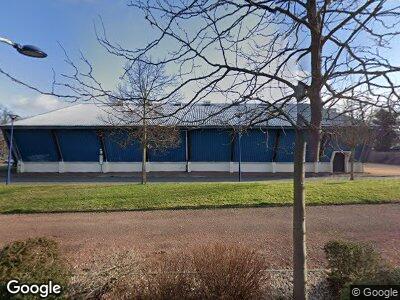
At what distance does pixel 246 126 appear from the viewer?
433cm

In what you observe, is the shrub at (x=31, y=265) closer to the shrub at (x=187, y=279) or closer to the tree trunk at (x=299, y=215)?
the shrub at (x=187, y=279)

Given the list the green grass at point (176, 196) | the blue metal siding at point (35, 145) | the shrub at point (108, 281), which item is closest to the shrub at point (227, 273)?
the shrub at point (108, 281)

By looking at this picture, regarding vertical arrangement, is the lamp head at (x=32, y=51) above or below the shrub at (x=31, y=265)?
above

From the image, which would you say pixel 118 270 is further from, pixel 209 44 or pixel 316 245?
pixel 316 245

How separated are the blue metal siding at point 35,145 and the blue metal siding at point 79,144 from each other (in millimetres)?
961

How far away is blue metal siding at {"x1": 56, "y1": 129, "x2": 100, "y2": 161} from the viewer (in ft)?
92.1

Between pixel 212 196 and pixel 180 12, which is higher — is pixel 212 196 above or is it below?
below

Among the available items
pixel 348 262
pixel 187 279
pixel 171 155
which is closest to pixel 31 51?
pixel 187 279

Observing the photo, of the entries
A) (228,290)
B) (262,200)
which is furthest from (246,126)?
(262,200)

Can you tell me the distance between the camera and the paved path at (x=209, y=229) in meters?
7.16

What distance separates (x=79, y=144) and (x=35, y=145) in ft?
13.5

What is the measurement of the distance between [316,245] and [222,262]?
4.17 m

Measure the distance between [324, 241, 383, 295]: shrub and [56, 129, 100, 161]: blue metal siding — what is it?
2614cm

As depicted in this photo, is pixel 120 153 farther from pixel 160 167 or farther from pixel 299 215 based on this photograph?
pixel 299 215
